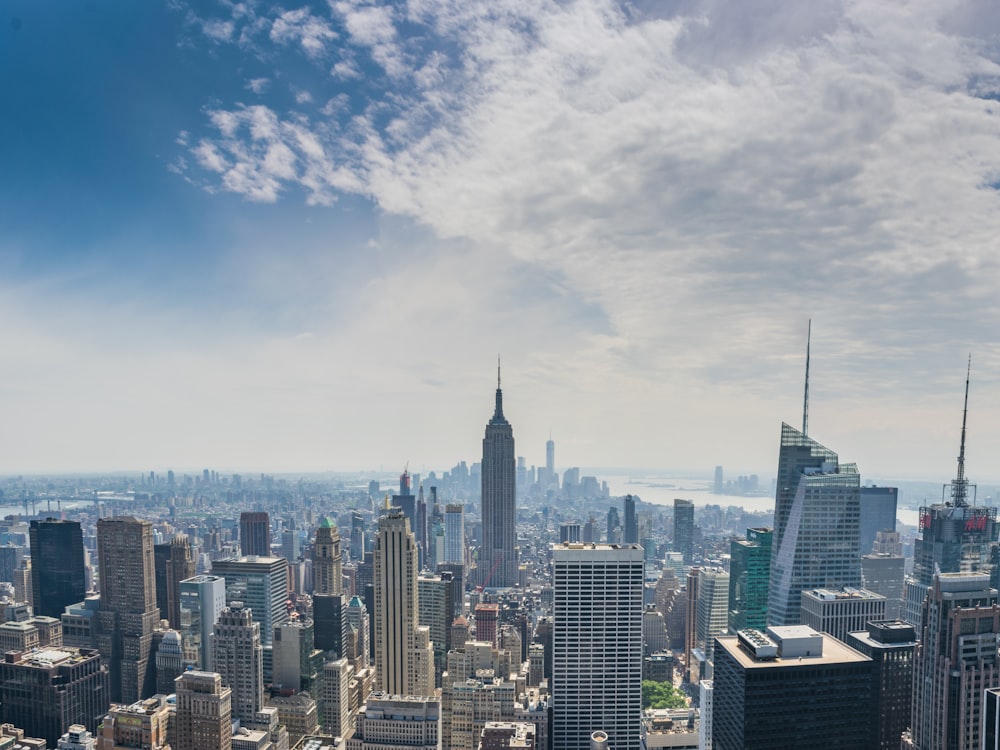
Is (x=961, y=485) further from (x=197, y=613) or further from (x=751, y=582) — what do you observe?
(x=197, y=613)

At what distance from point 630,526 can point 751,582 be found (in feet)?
112

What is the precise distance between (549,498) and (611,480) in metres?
22.5

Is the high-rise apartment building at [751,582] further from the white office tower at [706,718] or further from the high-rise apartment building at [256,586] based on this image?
the high-rise apartment building at [256,586]

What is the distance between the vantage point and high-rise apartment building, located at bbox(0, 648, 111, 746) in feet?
85.5

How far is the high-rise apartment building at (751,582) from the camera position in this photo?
33.5 m

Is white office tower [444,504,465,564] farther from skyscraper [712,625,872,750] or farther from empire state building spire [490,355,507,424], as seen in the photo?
skyscraper [712,625,872,750]

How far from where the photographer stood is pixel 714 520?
7688 centimetres

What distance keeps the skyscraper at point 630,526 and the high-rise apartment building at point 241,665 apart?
47.1 metres

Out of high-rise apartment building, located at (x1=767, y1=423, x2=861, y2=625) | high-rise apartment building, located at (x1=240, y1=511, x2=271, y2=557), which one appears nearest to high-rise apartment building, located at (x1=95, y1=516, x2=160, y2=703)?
high-rise apartment building, located at (x1=240, y1=511, x2=271, y2=557)

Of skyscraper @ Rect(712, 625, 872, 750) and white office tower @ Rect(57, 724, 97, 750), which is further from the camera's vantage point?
white office tower @ Rect(57, 724, 97, 750)

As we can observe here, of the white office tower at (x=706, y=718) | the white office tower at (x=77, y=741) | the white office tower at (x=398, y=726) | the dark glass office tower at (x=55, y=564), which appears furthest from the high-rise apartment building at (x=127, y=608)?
the white office tower at (x=706, y=718)

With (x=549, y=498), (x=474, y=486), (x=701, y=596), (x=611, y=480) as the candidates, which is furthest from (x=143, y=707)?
(x=611, y=480)

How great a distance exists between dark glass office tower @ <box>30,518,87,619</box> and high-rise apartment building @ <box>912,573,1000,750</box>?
1717 inches

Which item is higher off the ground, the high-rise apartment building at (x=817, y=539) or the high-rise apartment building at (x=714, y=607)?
the high-rise apartment building at (x=817, y=539)
